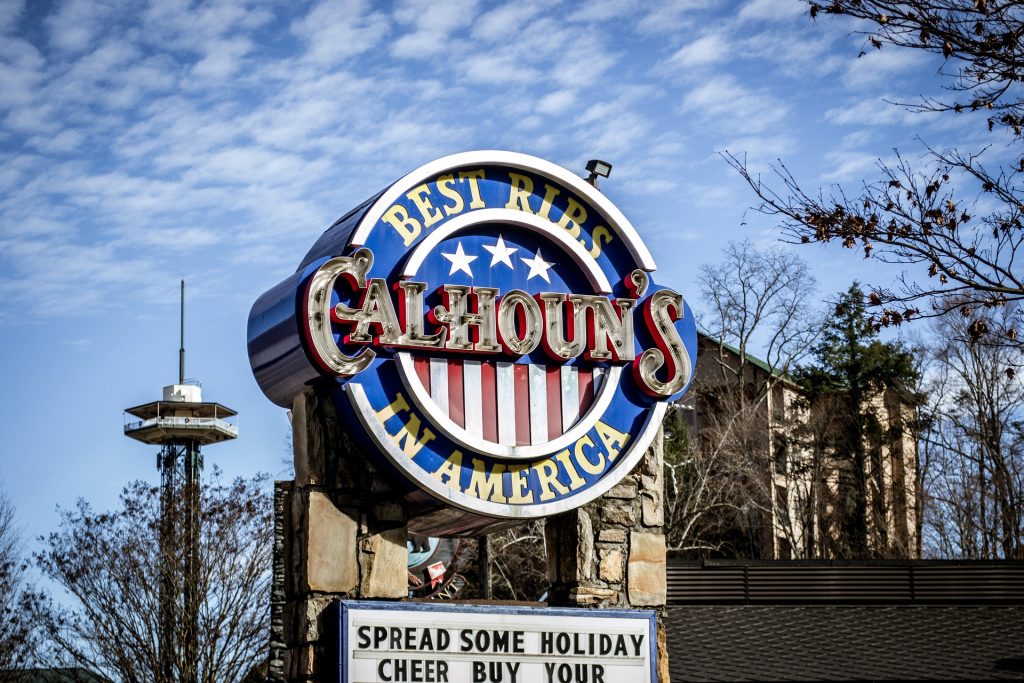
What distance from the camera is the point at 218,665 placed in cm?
3588

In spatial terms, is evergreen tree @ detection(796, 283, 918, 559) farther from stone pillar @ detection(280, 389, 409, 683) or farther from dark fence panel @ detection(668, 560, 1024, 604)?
stone pillar @ detection(280, 389, 409, 683)

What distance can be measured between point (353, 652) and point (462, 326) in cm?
279

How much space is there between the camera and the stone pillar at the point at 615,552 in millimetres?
12250

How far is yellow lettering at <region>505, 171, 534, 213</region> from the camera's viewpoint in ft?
40.7

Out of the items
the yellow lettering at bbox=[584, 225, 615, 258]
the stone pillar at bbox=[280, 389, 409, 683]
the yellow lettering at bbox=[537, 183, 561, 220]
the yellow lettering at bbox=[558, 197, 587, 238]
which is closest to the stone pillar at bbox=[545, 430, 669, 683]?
the stone pillar at bbox=[280, 389, 409, 683]

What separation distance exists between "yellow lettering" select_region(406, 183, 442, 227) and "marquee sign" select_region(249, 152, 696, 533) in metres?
0.01

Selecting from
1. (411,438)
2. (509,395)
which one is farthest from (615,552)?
(411,438)

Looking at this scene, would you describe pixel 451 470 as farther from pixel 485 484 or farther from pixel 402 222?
pixel 402 222

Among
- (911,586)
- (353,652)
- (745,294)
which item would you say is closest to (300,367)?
(353,652)

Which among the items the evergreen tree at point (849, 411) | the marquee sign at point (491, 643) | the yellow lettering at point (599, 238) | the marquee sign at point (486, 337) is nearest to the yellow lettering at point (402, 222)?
the marquee sign at point (486, 337)

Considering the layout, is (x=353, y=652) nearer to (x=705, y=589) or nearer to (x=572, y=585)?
(x=572, y=585)

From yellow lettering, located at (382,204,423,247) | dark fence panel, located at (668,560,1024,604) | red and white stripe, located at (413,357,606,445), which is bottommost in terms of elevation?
dark fence panel, located at (668,560,1024,604)

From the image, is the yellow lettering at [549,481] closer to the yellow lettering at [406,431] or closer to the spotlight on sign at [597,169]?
the yellow lettering at [406,431]

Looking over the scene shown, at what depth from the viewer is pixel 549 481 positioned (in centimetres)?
1199
